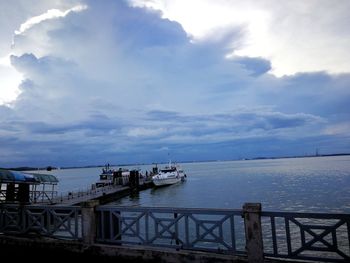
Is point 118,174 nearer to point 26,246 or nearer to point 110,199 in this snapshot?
point 110,199

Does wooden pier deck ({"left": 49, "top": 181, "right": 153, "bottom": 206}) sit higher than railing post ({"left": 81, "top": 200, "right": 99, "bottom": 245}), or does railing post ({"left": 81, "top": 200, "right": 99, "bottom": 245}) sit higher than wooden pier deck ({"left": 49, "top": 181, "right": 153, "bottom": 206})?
railing post ({"left": 81, "top": 200, "right": 99, "bottom": 245})

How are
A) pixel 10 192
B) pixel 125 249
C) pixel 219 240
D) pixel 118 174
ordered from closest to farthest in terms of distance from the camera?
1. pixel 219 240
2. pixel 125 249
3. pixel 10 192
4. pixel 118 174

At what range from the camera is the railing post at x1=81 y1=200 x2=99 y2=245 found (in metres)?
9.48

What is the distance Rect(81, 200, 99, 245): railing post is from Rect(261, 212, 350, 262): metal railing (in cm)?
486

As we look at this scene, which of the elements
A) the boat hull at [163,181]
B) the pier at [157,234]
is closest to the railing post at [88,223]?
the pier at [157,234]

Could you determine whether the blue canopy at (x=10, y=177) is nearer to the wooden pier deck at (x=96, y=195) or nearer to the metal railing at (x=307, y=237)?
the metal railing at (x=307, y=237)

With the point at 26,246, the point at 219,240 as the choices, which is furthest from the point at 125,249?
the point at 26,246

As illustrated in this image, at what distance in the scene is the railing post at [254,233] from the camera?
7512 millimetres

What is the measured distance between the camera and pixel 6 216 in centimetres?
1136

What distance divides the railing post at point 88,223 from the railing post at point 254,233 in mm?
4511

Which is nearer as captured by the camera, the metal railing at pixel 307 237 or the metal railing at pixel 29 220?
the metal railing at pixel 307 237

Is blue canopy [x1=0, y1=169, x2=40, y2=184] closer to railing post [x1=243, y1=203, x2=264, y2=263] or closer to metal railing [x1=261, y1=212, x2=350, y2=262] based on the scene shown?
railing post [x1=243, y1=203, x2=264, y2=263]

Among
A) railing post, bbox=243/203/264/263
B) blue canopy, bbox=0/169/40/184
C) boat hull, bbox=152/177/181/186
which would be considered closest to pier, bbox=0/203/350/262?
railing post, bbox=243/203/264/263

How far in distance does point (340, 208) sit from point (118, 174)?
4635 centimetres
